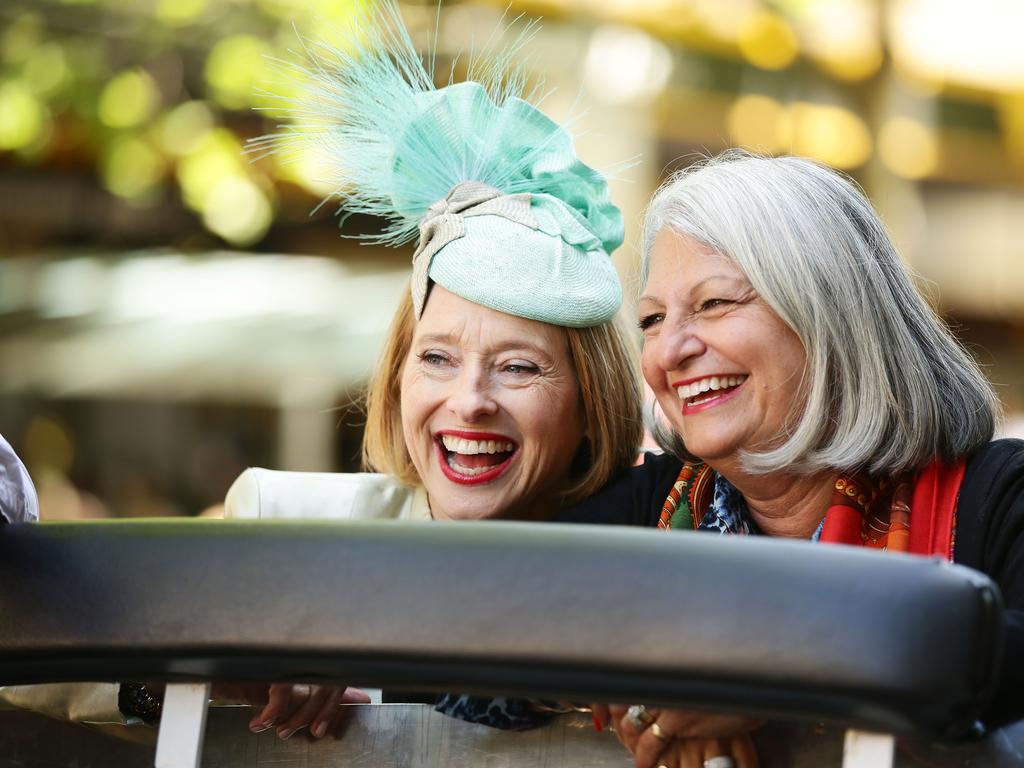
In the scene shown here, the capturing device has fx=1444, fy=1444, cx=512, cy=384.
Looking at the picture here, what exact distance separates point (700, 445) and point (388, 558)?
1.21 m

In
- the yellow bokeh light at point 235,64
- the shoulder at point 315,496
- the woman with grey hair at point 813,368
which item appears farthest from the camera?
the yellow bokeh light at point 235,64

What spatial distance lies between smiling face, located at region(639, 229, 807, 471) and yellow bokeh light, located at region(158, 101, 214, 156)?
5825mm

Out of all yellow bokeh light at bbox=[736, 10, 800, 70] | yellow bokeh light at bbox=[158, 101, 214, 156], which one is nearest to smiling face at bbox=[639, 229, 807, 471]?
yellow bokeh light at bbox=[158, 101, 214, 156]

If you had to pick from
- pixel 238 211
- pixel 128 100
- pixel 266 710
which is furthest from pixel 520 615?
pixel 238 211

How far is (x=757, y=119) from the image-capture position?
8312 millimetres

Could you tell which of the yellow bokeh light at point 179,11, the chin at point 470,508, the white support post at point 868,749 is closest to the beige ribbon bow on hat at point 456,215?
the chin at point 470,508

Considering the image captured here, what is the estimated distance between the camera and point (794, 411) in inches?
87.6

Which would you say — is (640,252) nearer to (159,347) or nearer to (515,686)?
(515,686)

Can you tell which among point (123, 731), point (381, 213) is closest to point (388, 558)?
point (123, 731)

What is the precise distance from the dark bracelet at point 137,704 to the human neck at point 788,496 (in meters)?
1.07

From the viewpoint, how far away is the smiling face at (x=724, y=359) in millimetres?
2195

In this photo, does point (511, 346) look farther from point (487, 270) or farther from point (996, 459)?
point (996, 459)

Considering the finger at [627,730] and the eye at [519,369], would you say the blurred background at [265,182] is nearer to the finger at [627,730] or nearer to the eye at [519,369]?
the eye at [519,369]

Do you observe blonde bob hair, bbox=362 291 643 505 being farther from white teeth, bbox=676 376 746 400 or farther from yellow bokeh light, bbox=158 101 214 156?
yellow bokeh light, bbox=158 101 214 156
